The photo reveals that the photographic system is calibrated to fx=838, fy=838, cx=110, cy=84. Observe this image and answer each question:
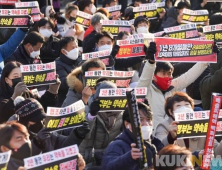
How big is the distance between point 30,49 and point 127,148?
4450 millimetres

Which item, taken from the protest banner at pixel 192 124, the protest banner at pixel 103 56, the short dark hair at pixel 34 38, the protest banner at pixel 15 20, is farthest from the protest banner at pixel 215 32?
the protest banner at pixel 192 124

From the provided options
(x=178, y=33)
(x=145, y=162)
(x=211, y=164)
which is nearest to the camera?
(x=145, y=162)

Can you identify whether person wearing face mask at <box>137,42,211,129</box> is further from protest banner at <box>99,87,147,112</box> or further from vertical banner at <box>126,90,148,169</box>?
vertical banner at <box>126,90,148,169</box>

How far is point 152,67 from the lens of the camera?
9.05 m

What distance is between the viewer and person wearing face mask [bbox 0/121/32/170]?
22.3 ft

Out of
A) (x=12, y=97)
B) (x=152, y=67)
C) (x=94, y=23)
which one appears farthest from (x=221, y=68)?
(x=94, y=23)

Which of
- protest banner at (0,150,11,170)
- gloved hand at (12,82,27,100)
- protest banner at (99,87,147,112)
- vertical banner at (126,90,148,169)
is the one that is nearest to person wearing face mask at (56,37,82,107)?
gloved hand at (12,82,27,100)

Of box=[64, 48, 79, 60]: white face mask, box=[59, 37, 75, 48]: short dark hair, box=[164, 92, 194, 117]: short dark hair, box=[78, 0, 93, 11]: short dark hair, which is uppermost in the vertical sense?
box=[78, 0, 93, 11]: short dark hair

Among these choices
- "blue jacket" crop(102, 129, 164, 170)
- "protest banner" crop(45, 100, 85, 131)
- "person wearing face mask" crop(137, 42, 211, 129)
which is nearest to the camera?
"blue jacket" crop(102, 129, 164, 170)

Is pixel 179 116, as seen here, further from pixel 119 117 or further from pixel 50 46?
pixel 50 46

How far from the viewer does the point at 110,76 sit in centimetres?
943

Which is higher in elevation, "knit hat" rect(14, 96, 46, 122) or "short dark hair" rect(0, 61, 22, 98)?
"short dark hair" rect(0, 61, 22, 98)

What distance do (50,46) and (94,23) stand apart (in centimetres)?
79

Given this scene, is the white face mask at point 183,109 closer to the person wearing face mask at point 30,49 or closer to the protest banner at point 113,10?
the person wearing face mask at point 30,49
